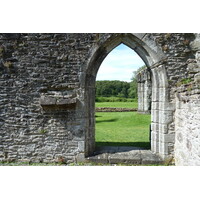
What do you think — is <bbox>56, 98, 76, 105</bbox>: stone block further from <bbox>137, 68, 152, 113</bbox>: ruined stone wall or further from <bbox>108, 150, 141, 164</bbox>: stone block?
<bbox>137, 68, 152, 113</bbox>: ruined stone wall

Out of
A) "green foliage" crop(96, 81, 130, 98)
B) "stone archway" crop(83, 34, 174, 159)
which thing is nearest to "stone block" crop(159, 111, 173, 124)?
"stone archway" crop(83, 34, 174, 159)

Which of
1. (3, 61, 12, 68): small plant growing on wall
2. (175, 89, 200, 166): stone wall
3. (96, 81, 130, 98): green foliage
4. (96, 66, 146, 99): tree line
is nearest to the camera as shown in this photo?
(175, 89, 200, 166): stone wall

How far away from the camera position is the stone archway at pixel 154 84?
186 inches

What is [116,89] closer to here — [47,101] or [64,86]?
[64,86]

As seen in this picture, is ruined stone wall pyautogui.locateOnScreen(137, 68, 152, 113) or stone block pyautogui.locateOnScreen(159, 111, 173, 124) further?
ruined stone wall pyautogui.locateOnScreen(137, 68, 152, 113)

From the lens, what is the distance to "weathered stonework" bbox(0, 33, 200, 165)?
4.70m

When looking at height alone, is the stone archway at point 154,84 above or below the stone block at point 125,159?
above

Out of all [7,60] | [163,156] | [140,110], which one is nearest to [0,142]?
[7,60]

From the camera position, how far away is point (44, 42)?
15.7 ft

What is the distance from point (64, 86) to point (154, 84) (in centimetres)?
237

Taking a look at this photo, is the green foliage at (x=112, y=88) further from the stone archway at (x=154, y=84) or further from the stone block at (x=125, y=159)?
the stone block at (x=125, y=159)

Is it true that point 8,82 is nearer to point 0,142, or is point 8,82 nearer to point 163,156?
point 0,142

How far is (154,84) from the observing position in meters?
4.96

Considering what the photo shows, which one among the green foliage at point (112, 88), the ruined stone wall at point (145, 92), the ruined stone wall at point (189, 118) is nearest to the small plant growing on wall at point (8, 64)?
the ruined stone wall at point (189, 118)
